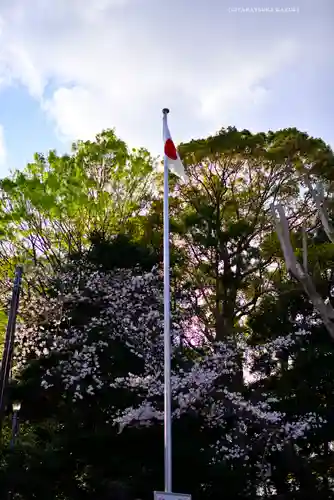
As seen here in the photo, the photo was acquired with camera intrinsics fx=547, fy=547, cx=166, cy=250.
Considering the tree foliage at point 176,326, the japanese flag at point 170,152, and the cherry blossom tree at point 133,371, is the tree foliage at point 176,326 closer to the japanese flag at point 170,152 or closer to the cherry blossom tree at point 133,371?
the cherry blossom tree at point 133,371

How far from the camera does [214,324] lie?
16438 mm

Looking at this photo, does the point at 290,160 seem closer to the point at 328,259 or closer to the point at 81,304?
the point at 328,259

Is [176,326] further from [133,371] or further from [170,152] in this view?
[170,152]

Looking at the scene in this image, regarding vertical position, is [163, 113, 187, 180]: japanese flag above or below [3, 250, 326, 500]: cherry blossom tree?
above

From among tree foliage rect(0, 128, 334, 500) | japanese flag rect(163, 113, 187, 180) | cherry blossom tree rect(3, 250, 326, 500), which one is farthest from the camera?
cherry blossom tree rect(3, 250, 326, 500)

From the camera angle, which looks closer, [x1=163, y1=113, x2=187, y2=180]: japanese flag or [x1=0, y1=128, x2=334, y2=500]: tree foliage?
[x1=163, y1=113, x2=187, y2=180]: japanese flag

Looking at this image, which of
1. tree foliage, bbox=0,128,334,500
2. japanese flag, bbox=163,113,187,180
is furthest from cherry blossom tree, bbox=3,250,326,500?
japanese flag, bbox=163,113,187,180

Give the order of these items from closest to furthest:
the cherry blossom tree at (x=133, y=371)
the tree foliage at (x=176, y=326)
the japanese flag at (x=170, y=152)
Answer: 1. the japanese flag at (x=170, y=152)
2. the tree foliage at (x=176, y=326)
3. the cherry blossom tree at (x=133, y=371)

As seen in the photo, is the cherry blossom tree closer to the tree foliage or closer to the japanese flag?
the tree foliage

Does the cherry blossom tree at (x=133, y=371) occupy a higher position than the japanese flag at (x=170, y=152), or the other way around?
the japanese flag at (x=170, y=152)

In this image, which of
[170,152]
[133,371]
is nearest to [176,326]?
[133,371]

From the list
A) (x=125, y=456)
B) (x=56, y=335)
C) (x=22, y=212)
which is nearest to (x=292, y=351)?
(x=125, y=456)

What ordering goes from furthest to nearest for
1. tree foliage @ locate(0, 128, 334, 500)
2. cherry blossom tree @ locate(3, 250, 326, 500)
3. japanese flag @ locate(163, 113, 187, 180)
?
1. cherry blossom tree @ locate(3, 250, 326, 500)
2. tree foliage @ locate(0, 128, 334, 500)
3. japanese flag @ locate(163, 113, 187, 180)

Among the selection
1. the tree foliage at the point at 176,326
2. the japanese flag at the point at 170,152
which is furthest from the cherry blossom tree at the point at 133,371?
the japanese flag at the point at 170,152
